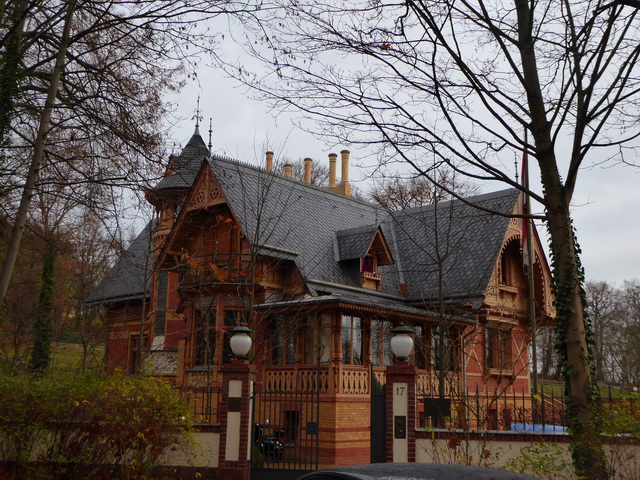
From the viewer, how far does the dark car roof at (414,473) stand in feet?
17.9

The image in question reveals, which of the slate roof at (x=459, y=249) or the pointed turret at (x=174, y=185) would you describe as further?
the slate roof at (x=459, y=249)

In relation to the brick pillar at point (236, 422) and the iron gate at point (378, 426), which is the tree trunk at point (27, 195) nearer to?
the brick pillar at point (236, 422)

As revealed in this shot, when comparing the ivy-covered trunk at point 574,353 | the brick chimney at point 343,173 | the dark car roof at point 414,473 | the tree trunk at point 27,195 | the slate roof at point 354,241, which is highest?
the brick chimney at point 343,173

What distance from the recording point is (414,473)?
5.54 metres

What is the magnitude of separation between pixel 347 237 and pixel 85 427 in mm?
15078

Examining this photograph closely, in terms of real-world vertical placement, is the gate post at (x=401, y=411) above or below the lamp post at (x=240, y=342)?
below

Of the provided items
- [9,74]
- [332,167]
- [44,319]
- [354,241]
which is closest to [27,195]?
[9,74]

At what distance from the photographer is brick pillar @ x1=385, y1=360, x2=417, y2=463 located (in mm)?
11531

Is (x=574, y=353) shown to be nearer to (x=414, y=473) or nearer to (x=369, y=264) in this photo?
(x=414, y=473)

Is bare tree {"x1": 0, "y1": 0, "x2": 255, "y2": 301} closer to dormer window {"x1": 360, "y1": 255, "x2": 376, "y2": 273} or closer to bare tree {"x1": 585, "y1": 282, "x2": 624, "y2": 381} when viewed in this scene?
dormer window {"x1": 360, "y1": 255, "x2": 376, "y2": 273}

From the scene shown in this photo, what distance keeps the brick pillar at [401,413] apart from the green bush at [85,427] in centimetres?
363

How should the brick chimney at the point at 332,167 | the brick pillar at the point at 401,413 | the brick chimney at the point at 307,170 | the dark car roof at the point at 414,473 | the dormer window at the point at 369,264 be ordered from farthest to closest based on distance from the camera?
1. the brick chimney at the point at 307,170
2. the brick chimney at the point at 332,167
3. the dormer window at the point at 369,264
4. the brick pillar at the point at 401,413
5. the dark car roof at the point at 414,473

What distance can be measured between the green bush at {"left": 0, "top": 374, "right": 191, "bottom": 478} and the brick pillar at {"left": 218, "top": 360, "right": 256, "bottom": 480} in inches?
49.7

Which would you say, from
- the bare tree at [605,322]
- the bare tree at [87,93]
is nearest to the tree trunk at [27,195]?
the bare tree at [87,93]
